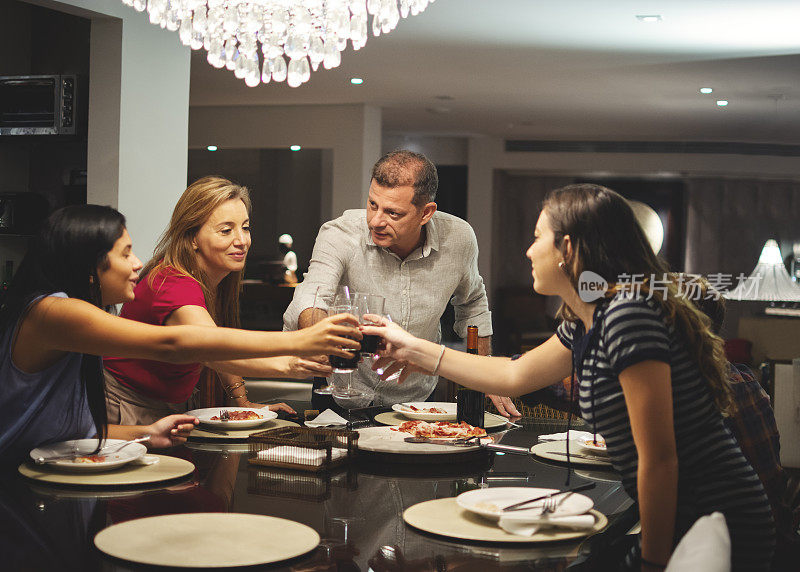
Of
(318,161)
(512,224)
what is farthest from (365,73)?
(512,224)

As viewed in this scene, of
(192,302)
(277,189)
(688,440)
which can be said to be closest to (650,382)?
(688,440)

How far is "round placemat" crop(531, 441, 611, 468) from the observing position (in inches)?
79.4

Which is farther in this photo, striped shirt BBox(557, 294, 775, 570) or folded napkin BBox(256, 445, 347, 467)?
folded napkin BBox(256, 445, 347, 467)

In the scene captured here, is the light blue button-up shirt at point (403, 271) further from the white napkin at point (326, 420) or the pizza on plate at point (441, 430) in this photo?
the pizza on plate at point (441, 430)

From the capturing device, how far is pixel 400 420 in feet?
8.09

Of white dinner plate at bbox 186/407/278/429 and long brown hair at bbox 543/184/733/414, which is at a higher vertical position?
long brown hair at bbox 543/184/733/414

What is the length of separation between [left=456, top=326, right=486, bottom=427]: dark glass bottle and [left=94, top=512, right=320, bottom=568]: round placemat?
984 mm

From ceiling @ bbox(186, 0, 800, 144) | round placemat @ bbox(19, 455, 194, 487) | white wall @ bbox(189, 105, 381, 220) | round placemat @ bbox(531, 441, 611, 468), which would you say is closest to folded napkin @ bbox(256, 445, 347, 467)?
round placemat @ bbox(19, 455, 194, 487)

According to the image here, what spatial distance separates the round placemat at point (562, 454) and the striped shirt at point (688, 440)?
1.15 ft

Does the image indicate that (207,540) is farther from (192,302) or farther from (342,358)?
(192,302)

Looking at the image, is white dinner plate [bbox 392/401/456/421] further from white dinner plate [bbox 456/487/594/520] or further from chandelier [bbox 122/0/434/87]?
chandelier [bbox 122/0/434/87]

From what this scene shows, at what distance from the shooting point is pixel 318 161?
1010 centimetres

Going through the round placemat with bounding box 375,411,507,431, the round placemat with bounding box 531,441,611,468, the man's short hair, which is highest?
the man's short hair

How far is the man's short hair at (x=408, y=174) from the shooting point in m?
2.89
